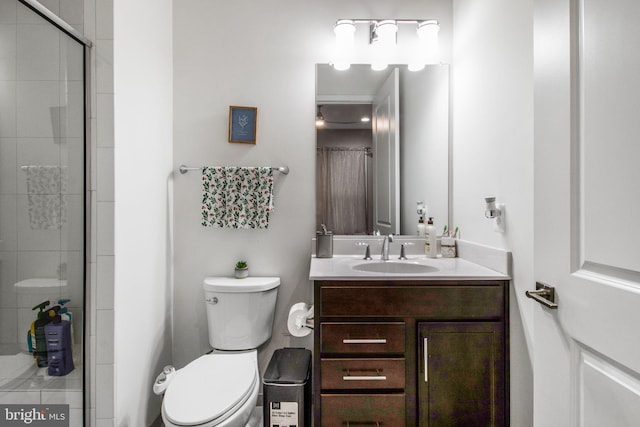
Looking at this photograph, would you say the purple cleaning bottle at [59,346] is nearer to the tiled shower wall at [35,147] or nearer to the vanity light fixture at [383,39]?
the tiled shower wall at [35,147]

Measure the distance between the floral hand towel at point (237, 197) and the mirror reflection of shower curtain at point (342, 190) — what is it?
309mm

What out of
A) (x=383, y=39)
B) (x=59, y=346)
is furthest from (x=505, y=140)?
(x=59, y=346)

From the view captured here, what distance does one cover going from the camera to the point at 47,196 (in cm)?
124

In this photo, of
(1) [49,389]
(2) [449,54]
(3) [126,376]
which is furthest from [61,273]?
(2) [449,54]

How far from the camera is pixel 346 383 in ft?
4.53

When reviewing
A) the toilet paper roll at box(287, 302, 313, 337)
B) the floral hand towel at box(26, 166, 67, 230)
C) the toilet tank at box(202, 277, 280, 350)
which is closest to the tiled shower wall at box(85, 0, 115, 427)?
the floral hand towel at box(26, 166, 67, 230)

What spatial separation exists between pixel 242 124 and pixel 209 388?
1367mm

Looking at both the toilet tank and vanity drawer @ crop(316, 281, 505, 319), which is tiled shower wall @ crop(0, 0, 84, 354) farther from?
vanity drawer @ crop(316, 281, 505, 319)

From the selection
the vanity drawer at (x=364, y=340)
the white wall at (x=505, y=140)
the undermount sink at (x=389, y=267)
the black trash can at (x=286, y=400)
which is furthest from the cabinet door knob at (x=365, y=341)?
the white wall at (x=505, y=140)

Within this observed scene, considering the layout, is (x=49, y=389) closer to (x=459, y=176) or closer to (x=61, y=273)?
(x=61, y=273)

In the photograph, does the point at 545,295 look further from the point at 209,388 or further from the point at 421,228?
the point at 209,388

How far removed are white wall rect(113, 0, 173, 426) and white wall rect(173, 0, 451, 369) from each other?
10cm

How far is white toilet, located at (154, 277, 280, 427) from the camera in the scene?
127 centimetres

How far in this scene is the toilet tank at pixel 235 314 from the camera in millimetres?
1778
